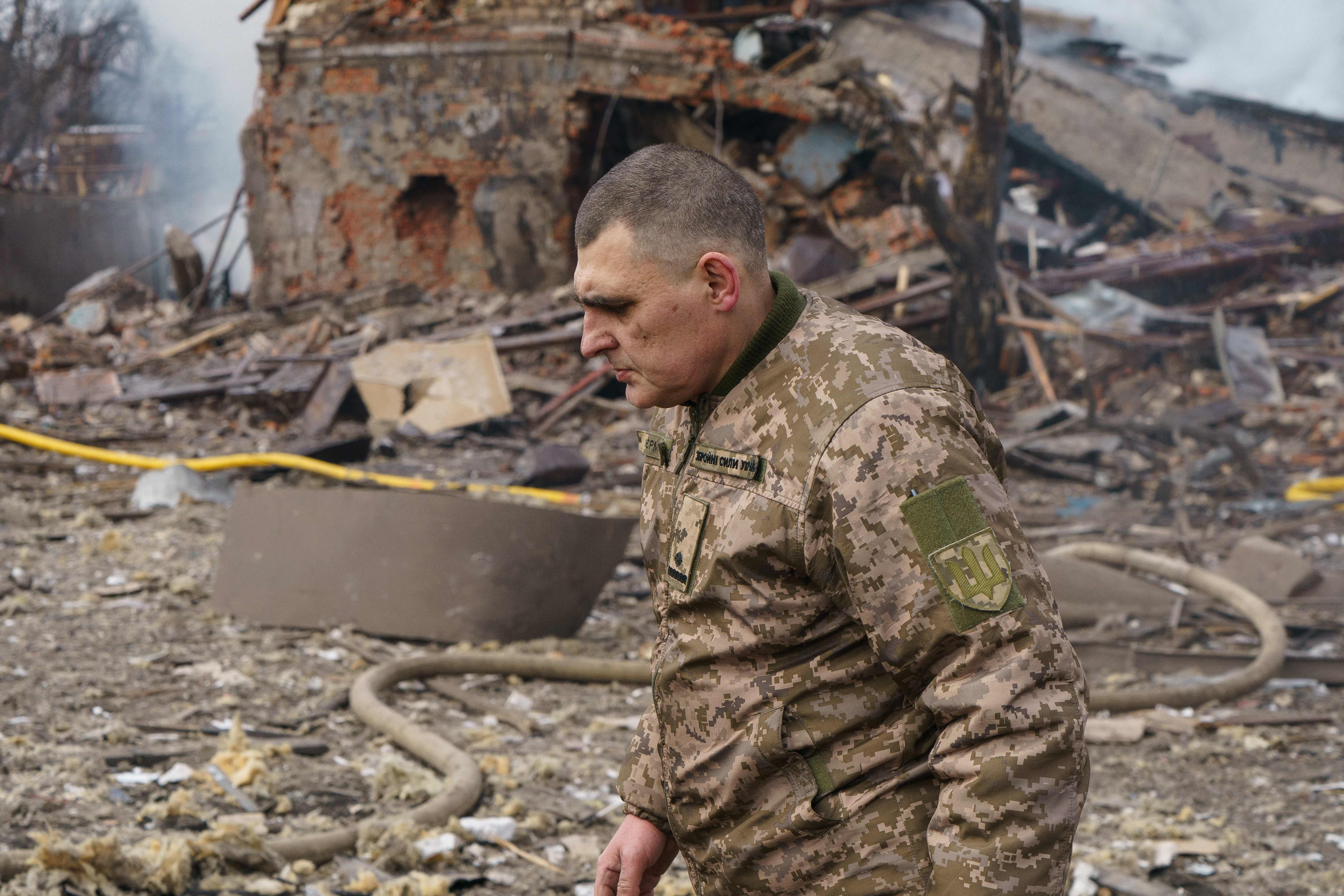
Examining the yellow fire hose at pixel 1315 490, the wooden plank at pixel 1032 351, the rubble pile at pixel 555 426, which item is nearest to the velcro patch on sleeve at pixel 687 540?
the rubble pile at pixel 555 426

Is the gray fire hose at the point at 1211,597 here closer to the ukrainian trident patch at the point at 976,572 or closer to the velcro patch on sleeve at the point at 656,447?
the velcro patch on sleeve at the point at 656,447

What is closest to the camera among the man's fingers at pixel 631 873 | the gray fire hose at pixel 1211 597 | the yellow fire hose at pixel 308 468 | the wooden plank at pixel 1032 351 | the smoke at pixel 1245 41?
the man's fingers at pixel 631 873

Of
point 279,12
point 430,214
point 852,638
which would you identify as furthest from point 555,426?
point 852,638

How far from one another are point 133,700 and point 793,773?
368 centimetres

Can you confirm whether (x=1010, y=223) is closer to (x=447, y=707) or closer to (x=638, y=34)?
(x=638, y=34)

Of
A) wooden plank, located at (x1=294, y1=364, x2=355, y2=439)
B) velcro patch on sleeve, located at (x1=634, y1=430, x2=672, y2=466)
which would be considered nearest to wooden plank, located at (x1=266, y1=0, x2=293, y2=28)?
wooden plank, located at (x1=294, y1=364, x2=355, y2=439)

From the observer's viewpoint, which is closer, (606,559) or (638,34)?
(606,559)

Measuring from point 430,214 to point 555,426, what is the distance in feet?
16.1

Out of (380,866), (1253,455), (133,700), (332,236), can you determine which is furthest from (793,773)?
(332,236)

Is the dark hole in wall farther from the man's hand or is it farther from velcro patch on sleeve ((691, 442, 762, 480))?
velcro patch on sleeve ((691, 442, 762, 480))

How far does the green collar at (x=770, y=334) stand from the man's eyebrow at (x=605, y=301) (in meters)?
0.16

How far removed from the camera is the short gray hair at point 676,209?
1358 millimetres

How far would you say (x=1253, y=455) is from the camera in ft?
30.5

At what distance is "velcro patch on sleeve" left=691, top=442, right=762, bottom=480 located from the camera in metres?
1.36
